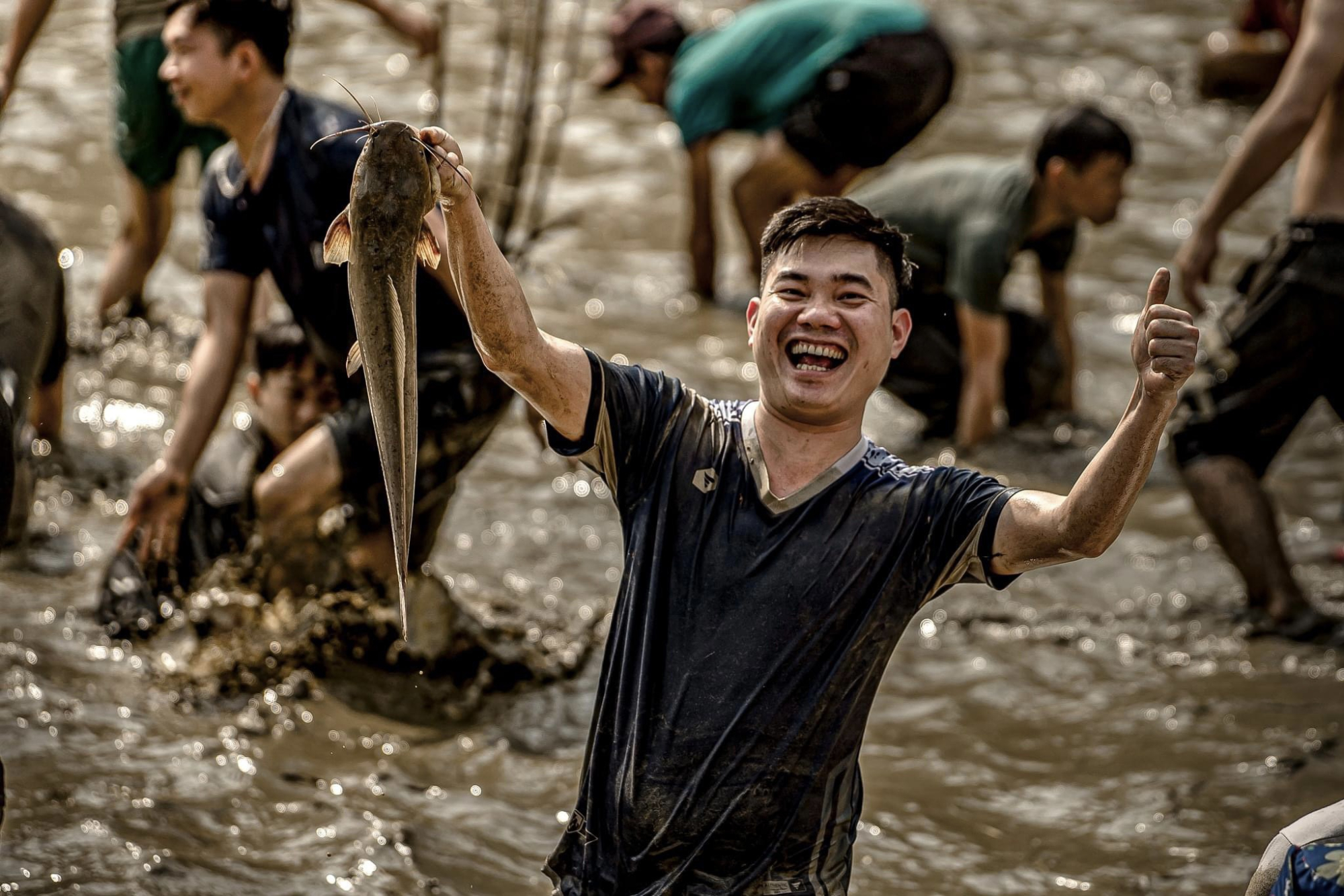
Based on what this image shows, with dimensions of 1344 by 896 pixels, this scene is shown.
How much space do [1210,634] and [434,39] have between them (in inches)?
132

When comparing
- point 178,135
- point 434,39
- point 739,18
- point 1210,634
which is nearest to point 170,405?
point 178,135

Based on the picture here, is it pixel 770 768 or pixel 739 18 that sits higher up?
pixel 739 18

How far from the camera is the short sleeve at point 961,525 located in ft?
9.28

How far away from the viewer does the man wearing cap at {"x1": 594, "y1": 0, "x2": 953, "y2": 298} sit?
7316mm

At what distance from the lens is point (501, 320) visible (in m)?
2.73

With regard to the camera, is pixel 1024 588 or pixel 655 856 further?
pixel 1024 588

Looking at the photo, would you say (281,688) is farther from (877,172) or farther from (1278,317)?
(877,172)

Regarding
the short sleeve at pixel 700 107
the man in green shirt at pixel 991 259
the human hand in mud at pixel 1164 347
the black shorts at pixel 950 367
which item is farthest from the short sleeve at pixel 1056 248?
the human hand in mud at pixel 1164 347

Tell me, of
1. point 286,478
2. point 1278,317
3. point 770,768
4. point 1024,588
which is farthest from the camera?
point 1024,588

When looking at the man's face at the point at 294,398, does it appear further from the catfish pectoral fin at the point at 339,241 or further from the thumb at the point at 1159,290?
the thumb at the point at 1159,290

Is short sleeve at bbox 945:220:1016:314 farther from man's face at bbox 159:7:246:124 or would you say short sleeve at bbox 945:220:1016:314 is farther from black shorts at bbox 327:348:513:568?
man's face at bbox 159:7:246:124

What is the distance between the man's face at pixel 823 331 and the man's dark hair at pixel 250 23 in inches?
88.2

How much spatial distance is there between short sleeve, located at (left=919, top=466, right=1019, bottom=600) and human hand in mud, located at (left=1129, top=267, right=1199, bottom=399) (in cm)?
36

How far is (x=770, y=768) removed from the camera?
2.82 m
